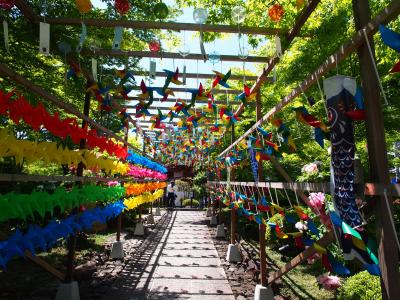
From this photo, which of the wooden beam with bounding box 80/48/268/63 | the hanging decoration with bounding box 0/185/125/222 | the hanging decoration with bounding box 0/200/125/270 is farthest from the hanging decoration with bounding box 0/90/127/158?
the wooden beam with bounding box 80/48/268/63

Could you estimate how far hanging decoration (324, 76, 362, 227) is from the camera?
7.23 feet

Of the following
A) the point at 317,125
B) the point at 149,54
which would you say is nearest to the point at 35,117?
the point at 149,54

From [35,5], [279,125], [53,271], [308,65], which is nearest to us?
[279,125]

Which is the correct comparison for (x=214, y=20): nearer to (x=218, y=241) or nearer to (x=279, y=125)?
(x=279, y=125)

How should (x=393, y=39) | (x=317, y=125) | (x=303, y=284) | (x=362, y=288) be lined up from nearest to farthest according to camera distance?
(x=393, y=39) → (x=317, y=125) → (x=362, y=288) → (x=303, y=284)

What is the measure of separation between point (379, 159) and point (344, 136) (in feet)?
0.85

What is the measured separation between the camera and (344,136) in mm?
2213

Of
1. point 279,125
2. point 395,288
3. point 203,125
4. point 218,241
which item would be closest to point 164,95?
point 279,125

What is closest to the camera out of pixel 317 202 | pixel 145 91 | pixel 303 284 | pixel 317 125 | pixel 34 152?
pixel 317 125

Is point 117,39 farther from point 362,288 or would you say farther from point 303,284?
point 303,284

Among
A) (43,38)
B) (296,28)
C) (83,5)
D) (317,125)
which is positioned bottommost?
(317,125)

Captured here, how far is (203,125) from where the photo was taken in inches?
429

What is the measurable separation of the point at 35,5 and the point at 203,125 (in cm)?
647

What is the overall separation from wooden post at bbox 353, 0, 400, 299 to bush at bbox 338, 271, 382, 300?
9.07 feet
